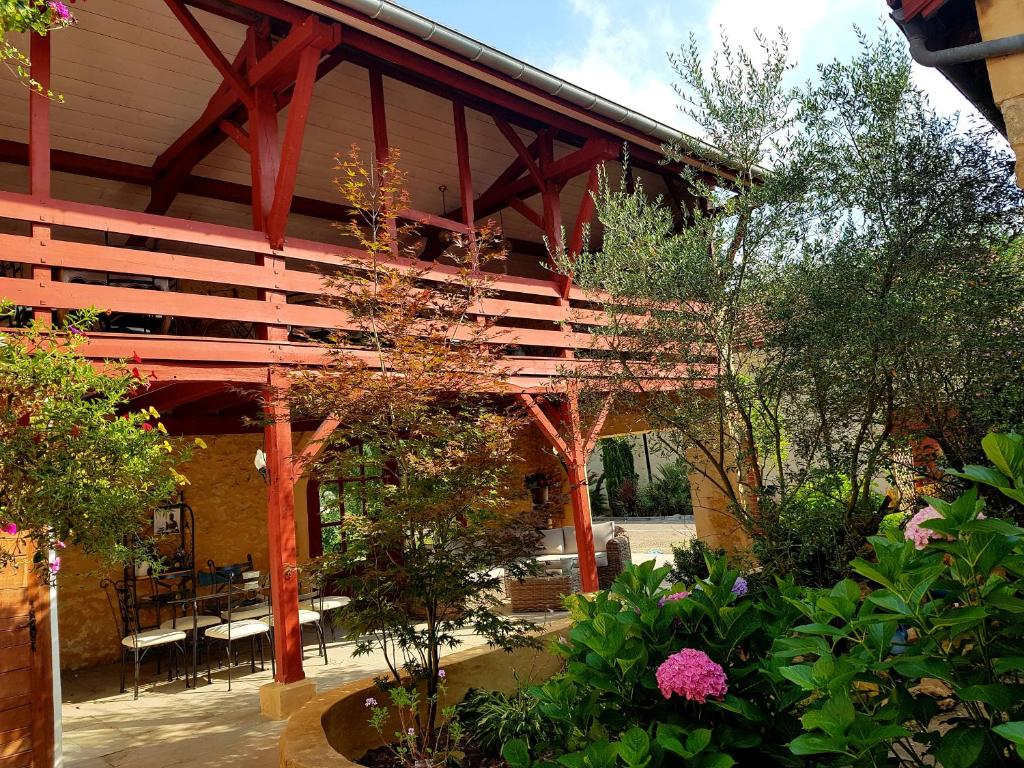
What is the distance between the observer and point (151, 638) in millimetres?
6133

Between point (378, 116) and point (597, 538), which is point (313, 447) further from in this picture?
point (597, 538)

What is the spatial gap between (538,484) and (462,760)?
876 cm

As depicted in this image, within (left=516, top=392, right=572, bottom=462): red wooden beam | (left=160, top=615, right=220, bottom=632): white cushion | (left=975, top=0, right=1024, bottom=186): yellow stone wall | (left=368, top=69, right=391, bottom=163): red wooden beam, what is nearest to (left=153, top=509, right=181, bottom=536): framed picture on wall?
(left=160, top=615, right=220, bottom=632): white cushion

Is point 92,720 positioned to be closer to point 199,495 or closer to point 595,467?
point 199,495

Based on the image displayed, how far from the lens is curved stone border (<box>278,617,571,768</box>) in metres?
2.79

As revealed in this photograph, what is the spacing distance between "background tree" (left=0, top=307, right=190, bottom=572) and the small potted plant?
8.97 m

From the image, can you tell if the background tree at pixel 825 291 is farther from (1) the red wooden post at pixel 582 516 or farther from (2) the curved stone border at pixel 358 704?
(1) the red wooden post at pixel 582 516

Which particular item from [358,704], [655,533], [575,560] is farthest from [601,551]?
[655,533]

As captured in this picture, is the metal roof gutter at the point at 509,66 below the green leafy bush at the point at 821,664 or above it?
above

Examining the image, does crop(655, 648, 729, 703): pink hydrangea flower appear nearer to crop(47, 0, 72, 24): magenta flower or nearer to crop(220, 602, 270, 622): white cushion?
crop(47, 0, 72, 24): magenta flower

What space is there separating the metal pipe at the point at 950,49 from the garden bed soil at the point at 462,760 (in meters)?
3.59

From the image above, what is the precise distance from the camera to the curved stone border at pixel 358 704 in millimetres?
2791

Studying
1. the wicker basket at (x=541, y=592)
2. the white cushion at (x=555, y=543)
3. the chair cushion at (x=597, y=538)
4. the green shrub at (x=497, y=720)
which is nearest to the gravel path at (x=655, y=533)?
the chair cushion at (x=597, y=538)

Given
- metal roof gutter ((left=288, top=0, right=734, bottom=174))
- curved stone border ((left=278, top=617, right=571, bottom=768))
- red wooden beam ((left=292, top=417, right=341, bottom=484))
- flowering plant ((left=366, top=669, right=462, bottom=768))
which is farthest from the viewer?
metal roof gutter ((left=288, top=0, right=734, bottom=174))
